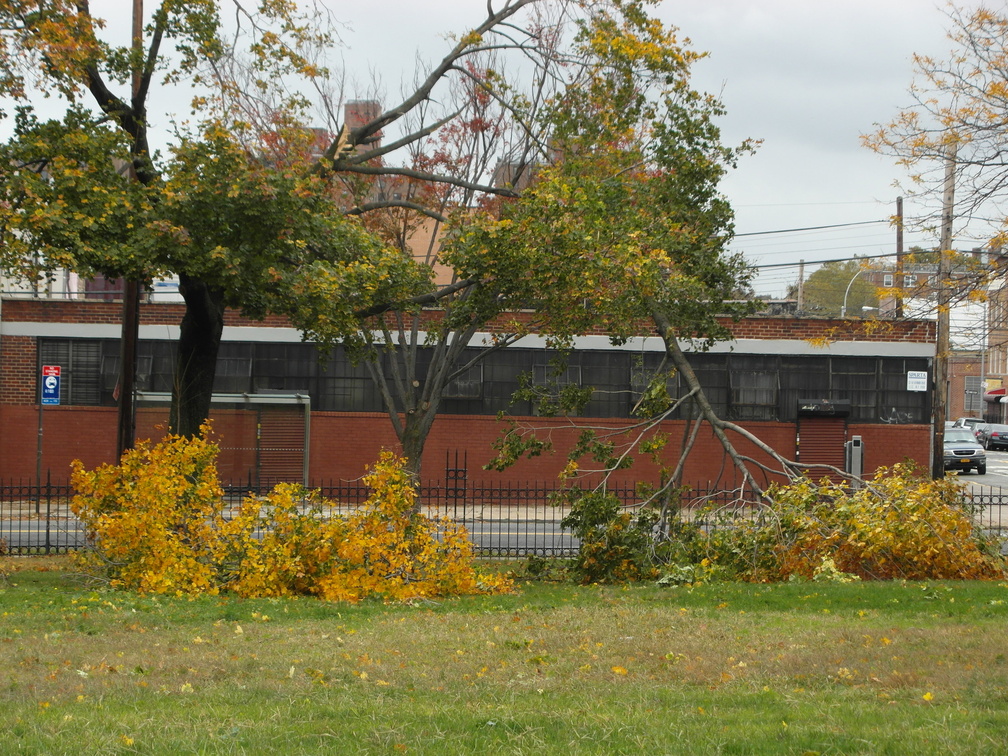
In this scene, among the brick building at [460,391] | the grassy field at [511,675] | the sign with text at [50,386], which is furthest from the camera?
the brick building at [460,391]

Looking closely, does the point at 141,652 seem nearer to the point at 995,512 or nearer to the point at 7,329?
the point at 7,329

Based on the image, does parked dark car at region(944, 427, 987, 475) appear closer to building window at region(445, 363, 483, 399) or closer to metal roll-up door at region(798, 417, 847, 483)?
metal roll-up door at region(798, 417, 847, 483)

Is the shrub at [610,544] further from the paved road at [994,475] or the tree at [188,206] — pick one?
the paved road at [994,475]

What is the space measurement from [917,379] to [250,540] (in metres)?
21.3

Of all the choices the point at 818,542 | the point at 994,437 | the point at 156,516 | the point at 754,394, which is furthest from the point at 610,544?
the point at 994,437

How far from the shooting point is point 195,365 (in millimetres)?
15258

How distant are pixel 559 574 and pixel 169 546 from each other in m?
5.88

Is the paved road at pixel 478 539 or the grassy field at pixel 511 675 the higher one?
the grassy field at pixel 511 675

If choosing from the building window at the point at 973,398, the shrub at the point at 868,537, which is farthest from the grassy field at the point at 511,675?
the building window at the point at 973,398

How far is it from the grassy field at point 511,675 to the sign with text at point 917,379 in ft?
57.4

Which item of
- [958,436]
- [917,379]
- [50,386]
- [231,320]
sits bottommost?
[958,436]

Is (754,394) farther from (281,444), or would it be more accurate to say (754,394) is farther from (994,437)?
(994,437)

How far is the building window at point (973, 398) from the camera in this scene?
83.8 meters

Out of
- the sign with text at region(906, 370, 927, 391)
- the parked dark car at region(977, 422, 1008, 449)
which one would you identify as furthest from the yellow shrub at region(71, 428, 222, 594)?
the parked dark car at region(977, 422, 1008, 449)
